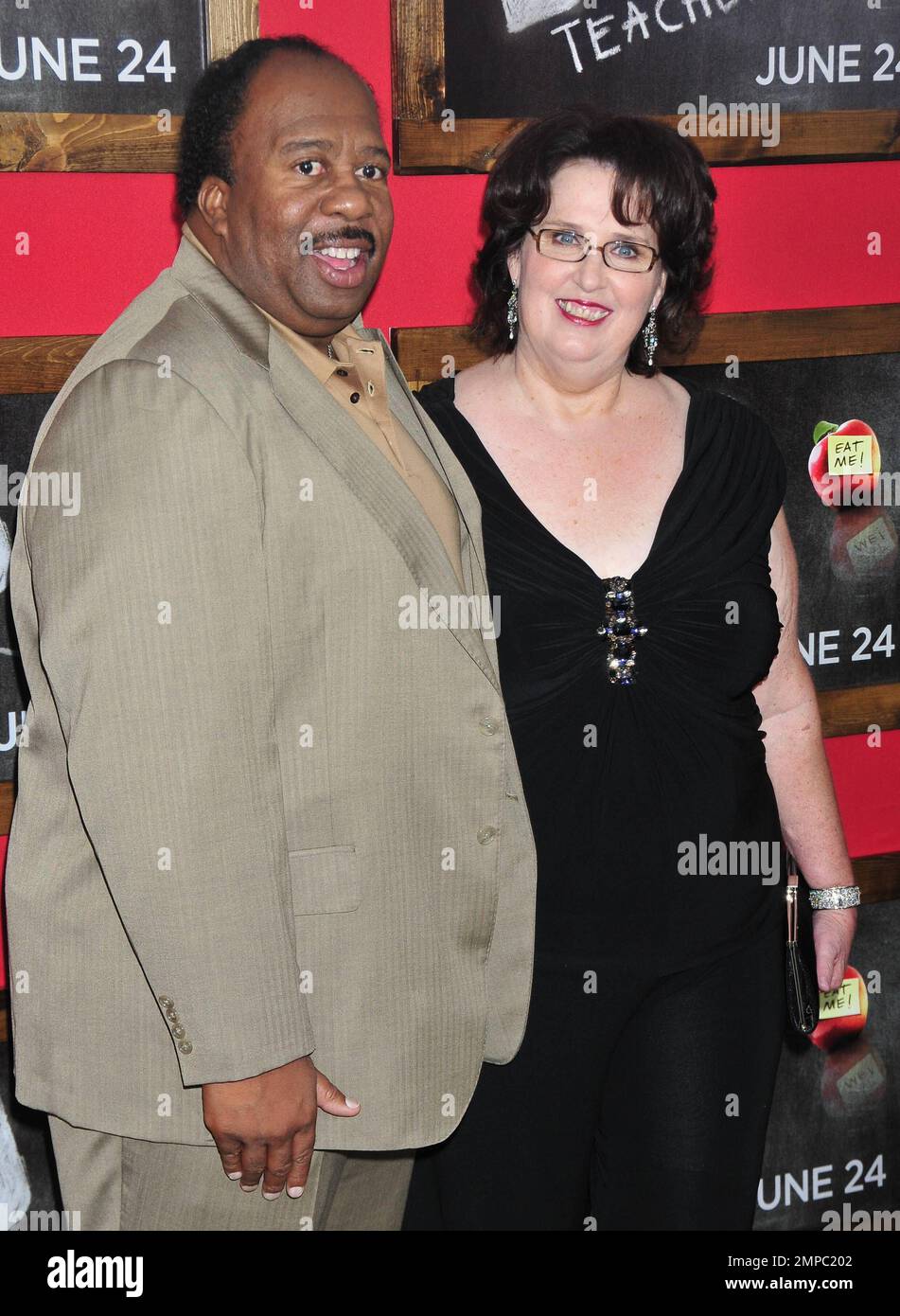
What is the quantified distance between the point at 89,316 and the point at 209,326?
642mm

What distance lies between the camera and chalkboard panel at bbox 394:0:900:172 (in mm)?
2240

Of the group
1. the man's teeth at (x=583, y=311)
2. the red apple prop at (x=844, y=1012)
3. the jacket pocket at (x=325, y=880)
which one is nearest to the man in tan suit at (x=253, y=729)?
the jacket pocket at (x=325, y=880)

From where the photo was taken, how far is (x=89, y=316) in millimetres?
2080

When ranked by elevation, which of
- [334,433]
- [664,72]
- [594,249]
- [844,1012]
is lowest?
[844,1012]

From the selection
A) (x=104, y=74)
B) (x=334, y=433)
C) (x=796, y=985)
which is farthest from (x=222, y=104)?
(x=796, y=985)

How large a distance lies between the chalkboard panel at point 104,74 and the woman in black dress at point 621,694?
0.48 m

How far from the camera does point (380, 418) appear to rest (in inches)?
68.8

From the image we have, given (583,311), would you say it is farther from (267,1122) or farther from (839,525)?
(267,1122)

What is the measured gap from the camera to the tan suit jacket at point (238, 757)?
141 centimetres

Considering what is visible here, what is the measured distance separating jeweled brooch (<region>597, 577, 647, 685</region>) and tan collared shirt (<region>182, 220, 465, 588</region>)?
11.1 inches

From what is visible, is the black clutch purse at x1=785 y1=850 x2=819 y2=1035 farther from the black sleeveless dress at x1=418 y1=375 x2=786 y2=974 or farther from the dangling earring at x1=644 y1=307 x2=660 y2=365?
the dangling earring at x1=644 y1=307 x2=660 y2=365

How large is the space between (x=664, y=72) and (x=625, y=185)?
58 centimetres

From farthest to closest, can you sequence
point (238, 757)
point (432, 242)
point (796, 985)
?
point (432, 242), point (796, 985), point (238, 757)
